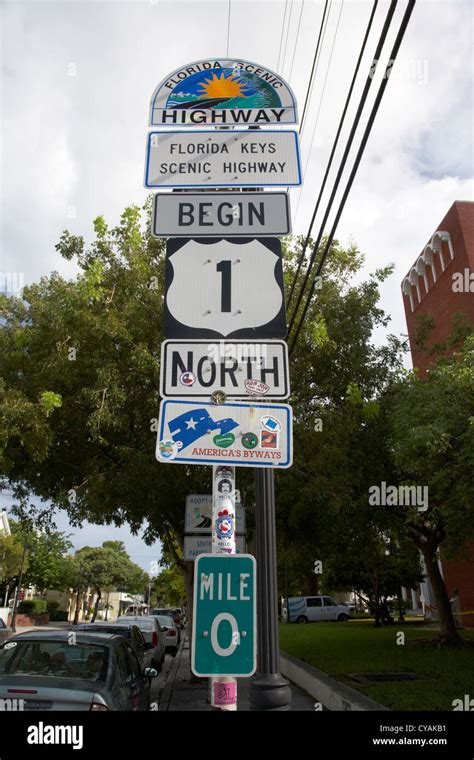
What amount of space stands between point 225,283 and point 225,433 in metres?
0.95

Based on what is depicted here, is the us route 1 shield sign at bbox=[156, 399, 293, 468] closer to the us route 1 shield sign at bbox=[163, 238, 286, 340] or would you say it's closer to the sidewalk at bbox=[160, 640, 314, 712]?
the us route 1 shield sign at bbox=[163, 238, 286, 340]

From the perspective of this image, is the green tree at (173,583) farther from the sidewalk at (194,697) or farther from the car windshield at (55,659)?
the car windshield at (55,659)

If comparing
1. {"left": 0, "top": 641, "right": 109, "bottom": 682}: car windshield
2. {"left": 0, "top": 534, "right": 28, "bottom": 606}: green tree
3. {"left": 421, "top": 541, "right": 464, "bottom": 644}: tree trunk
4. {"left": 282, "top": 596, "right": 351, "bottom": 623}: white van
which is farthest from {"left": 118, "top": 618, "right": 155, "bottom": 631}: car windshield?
{"left": 0, "top": 534, "right": 28, "bottom": 606}: green tree

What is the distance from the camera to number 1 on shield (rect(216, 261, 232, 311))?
3.35 m

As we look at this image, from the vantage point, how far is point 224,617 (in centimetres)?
260

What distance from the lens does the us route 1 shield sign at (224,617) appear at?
2537mm

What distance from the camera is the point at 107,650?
20.6 feet

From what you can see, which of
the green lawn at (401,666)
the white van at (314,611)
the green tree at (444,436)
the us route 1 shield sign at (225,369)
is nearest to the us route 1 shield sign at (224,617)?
the us route 1 shield sign at (225,369)

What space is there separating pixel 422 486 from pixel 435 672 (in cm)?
416

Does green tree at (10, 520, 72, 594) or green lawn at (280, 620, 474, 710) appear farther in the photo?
green tree at (10, 520, 72, 594)

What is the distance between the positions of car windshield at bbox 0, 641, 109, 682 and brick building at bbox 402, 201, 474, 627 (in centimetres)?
1873

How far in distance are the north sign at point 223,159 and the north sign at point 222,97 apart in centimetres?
19
